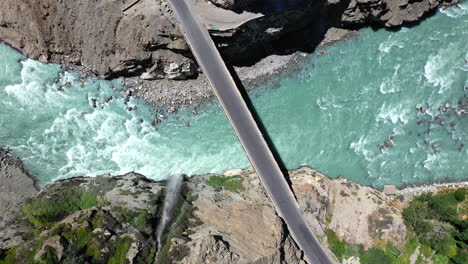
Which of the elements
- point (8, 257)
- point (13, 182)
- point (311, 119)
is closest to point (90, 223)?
point (8, 257)

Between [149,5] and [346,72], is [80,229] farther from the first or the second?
[346,72]

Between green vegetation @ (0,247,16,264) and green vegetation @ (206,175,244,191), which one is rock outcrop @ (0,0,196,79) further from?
green vegetation @ (0,247,16,264)

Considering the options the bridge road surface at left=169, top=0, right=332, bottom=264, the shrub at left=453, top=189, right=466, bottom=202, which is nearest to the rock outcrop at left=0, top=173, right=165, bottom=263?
the bridge road surface at left=169, top=0, right=332, bottom=264

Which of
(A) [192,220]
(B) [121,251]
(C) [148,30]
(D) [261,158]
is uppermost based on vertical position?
(C) [148,30]

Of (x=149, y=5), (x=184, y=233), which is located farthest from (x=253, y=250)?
(x=149, y=5)

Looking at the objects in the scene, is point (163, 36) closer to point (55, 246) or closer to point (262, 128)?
point (262, 128)

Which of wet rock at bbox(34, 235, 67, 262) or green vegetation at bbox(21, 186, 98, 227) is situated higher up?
wet rock at bbox(34, 235, 67, 262)
